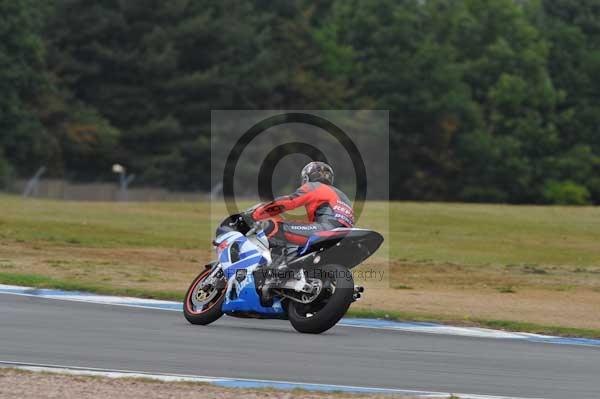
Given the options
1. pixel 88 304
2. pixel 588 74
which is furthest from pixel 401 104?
pixel 88 304

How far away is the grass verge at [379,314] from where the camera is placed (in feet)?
53.0

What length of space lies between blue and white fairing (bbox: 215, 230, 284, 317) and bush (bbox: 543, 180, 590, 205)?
235 ft

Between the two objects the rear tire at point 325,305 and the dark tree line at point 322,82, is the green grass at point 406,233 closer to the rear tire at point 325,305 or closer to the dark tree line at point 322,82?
the rear tire at point 325,305

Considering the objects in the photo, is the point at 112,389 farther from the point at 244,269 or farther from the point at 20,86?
the point at 20,86

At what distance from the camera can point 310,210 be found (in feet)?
46.5

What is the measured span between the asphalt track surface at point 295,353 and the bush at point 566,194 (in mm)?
70926

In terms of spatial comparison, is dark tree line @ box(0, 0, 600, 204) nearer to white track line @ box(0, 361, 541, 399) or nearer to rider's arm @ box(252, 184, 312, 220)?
rider's arm @ box(252, 184, 312, 220)

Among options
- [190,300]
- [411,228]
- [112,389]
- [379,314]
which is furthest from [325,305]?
[411,228]

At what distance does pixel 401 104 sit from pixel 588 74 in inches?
669

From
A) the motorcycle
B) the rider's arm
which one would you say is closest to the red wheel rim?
the motorcycle

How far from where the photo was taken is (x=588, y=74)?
9681cm

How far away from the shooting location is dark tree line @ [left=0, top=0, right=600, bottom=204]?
246ft

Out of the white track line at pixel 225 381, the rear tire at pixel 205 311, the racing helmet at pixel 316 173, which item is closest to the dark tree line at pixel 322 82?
the rear tire at pixel 205 311

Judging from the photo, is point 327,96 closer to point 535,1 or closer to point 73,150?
point 73,150
